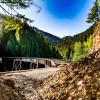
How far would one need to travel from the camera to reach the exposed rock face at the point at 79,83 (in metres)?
10.1

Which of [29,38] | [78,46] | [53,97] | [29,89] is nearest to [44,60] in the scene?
[29,89]

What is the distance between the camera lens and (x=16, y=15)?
13852 mm

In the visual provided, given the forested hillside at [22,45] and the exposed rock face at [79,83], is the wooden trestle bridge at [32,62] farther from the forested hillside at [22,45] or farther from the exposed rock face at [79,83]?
the exposed rock face at [79,83]

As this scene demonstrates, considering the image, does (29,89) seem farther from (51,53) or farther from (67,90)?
(51,53)

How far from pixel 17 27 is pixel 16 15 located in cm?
52

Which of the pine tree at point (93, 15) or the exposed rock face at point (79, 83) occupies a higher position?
the pine tree at point (93, 15)

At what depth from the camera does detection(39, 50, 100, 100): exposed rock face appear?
10.1 m

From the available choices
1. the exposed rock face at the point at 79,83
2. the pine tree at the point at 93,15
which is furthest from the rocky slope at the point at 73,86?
the pine tree at the point at 93,15

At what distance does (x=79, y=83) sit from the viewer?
36.1 ft

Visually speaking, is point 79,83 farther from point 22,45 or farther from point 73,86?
point 22,45

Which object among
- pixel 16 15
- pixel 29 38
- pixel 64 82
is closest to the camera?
pixel 64 82

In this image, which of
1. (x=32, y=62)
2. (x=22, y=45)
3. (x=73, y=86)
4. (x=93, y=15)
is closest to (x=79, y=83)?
(x=73, y=86)

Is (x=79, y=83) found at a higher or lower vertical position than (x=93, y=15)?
lower

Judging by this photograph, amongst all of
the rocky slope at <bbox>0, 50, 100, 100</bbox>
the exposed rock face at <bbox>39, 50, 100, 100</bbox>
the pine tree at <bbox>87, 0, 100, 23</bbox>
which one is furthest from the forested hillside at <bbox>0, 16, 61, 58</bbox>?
the exposed rock face at <bbox>39, 50, 100, 100</bbox>
